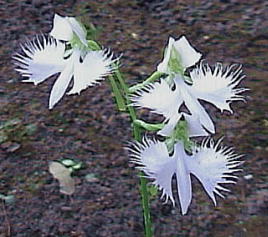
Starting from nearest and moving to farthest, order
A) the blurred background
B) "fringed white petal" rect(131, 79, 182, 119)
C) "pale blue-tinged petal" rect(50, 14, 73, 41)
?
"fringed white petal" rect(131, 79, 182, 119), "pale blue-tinged petal" rect(50, 14, 73, 41), the blurred background

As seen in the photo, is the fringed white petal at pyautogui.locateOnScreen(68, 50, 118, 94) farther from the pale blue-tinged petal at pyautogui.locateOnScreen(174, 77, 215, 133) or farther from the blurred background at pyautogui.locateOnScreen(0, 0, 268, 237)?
the blurred background at pyautogui.locateOnScreen(0, 0, 268, 237)

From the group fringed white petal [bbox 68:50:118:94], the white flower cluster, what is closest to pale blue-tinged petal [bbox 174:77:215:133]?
the white flower cluster

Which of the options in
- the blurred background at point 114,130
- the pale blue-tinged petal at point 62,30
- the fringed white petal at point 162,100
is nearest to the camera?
the fringed white petal at point 162,100

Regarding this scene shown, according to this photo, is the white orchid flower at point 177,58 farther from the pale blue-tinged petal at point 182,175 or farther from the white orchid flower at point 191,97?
Result: the pale blue-tinged petal at point 182,175

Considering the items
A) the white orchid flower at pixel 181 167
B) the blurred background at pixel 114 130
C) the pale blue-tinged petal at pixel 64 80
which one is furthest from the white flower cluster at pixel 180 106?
the blurred background at pixel 114 130

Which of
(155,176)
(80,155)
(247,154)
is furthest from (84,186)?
(155,176)

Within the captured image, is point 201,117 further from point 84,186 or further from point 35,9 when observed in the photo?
point 35,9
